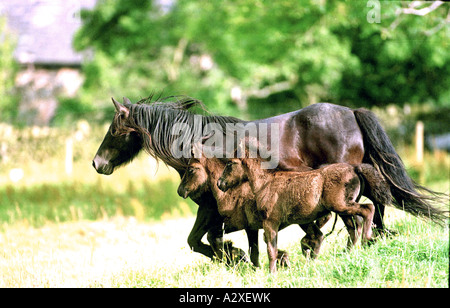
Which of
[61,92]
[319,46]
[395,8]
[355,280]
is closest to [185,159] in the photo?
[355,280]

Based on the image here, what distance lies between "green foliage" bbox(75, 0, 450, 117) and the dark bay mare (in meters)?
10.5

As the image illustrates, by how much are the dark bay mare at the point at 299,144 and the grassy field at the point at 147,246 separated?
1.25 feet

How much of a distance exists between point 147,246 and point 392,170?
3.53 m

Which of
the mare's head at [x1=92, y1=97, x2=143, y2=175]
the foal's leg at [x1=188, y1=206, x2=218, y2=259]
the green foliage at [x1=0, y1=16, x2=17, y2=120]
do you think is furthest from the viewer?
the green foliage at [x1=0, y1=16, x2=17, y2=120]

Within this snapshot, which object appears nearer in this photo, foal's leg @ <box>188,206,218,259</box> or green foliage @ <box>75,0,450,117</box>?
foal's leg @ <box>188,206,218,259</box>

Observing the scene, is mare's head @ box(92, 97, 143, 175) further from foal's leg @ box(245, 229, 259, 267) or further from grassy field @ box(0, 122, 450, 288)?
foal's leg @ box(245, 229, 259, 267)

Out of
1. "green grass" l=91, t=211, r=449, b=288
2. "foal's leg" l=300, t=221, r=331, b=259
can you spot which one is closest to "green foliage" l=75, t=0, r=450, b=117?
"foal's leg" l=300, t=221, r=331, b=259

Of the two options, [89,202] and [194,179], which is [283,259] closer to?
[194,179]

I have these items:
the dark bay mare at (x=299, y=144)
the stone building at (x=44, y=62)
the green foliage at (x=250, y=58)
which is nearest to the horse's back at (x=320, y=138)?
the dark bay mare at (x=299, y=144)

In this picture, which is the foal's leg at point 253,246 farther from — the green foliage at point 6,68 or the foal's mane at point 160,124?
the green foliage at point 6,68

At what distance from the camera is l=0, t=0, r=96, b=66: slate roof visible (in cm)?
2678

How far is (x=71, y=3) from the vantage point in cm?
2822

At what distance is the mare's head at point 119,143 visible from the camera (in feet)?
18.9
